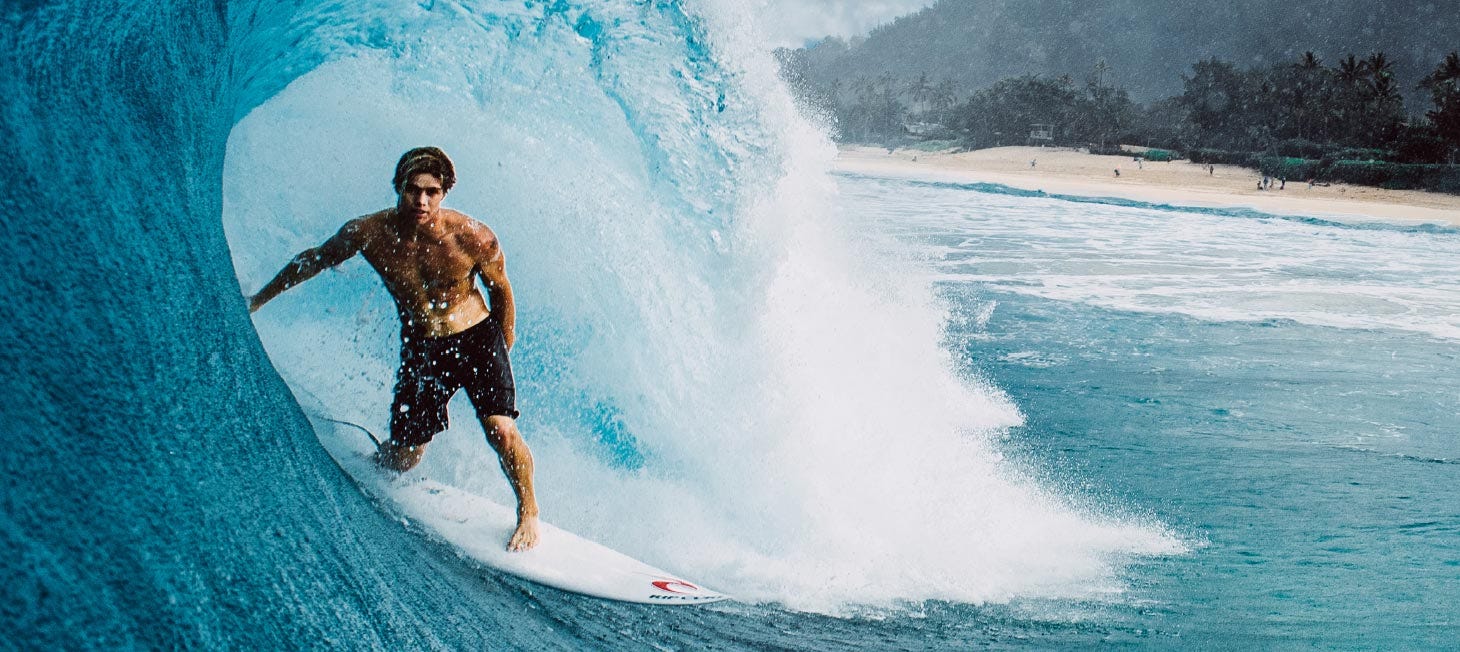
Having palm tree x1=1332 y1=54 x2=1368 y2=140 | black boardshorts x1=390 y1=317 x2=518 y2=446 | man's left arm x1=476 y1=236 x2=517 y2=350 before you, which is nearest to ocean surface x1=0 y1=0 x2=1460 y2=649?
black boardshorts x1=390 y1=317 x2=518 y2=446

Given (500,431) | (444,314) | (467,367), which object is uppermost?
(444,314)

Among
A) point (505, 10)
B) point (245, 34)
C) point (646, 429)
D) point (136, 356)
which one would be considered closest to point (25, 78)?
point (136, 356)

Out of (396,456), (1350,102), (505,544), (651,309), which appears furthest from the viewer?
(1350,102)

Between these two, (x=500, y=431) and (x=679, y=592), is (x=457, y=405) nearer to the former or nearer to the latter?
(x=500, y=431)

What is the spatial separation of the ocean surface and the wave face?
0.01 m

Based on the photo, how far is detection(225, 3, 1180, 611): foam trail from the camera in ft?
13.8

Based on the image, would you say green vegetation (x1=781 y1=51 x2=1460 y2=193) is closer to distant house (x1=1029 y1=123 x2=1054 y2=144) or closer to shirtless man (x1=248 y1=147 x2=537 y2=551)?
distant house (x1=1029 y1=123 x2=1054 y2=144)

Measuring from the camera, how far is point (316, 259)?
115 inches

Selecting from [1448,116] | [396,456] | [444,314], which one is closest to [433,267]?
[444,314]

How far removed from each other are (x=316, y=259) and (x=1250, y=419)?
21.5ft

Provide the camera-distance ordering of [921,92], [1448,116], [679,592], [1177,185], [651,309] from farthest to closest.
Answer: [921,92]
[1448,116]
[1177,185]
[651,309]
[679,592]

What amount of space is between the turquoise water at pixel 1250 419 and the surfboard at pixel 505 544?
1.82 m

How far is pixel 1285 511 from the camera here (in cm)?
502

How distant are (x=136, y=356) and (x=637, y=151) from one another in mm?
3734
